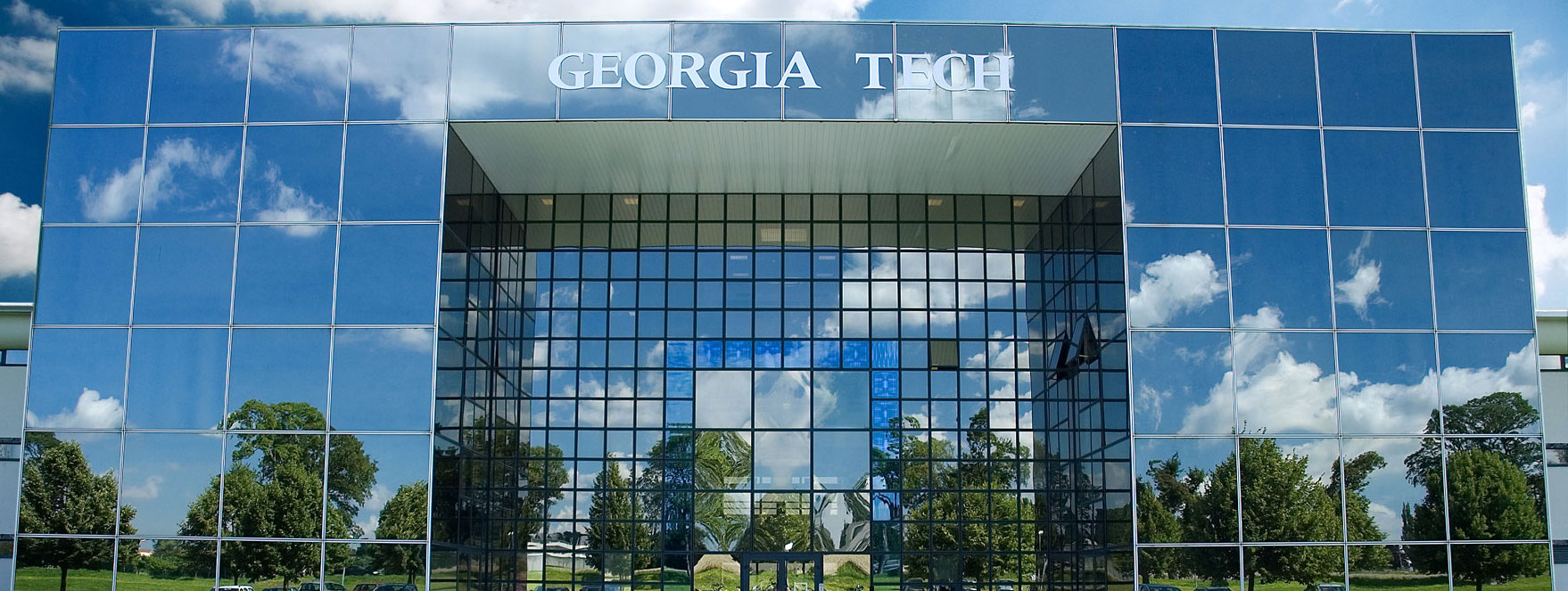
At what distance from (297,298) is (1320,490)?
1968cm

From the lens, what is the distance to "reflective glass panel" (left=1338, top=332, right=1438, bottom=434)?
74.8ft

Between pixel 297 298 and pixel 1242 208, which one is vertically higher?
pixel 1242 208

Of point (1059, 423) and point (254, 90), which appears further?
point (1059, 423)

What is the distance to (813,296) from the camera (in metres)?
30.0

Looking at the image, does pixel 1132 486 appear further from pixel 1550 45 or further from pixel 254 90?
pixel 1550 45

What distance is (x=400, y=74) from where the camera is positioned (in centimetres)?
2391

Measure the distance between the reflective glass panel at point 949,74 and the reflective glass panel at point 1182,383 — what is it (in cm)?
536

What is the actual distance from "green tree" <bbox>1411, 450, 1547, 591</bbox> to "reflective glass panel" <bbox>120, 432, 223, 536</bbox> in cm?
2249

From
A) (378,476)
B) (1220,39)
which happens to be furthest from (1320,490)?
(378,476)

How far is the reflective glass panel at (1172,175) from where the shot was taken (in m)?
23.5

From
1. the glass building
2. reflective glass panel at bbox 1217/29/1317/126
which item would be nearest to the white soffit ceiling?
the glass building

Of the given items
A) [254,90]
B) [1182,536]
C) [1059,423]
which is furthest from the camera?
[1059,423]

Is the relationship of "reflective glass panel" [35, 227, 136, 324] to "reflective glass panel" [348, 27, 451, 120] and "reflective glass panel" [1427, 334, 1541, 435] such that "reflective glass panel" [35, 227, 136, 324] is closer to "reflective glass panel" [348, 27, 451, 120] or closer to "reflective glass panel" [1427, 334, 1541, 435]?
"reflective glass panel" [348, 27, 451, 120]

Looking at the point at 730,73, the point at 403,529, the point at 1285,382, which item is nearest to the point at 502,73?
the point at 730,73
